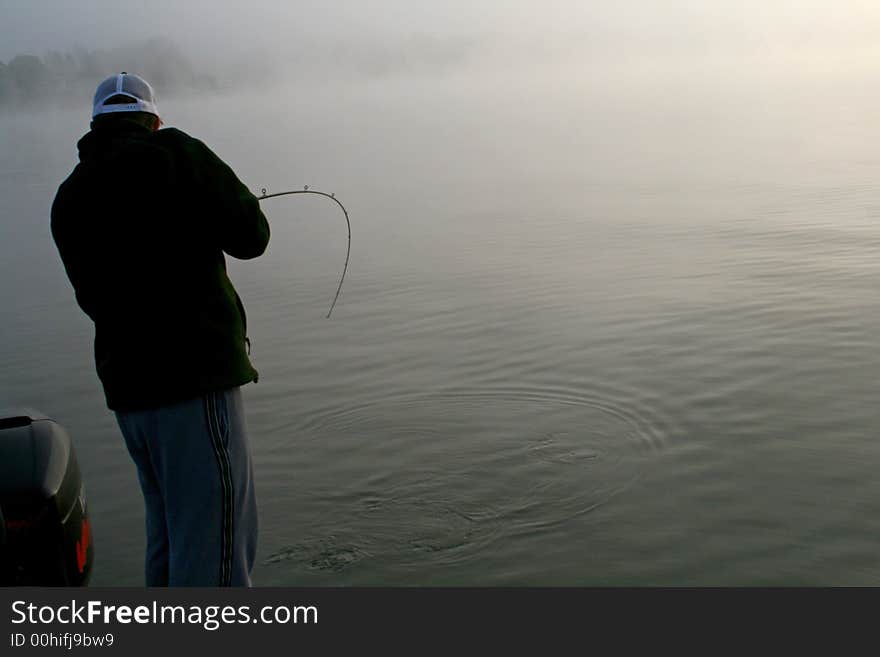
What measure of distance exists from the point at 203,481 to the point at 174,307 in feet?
1.61

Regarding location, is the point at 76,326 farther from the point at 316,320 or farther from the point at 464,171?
the point at 464,171

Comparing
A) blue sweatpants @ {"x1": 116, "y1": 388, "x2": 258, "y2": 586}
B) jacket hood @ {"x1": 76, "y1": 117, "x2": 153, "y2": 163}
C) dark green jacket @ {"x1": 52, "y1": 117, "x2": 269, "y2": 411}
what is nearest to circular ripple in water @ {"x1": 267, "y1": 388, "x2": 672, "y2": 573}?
blue sweatpants @ {"x1": 116, "y1": 388, "x2": 258, "y2": 586}

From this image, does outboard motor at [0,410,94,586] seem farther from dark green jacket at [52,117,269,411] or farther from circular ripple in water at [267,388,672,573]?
circular ripple in water at [267,388,672,573]

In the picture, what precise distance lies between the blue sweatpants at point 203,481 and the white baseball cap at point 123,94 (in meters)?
0.87

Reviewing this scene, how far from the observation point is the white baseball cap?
131 inches

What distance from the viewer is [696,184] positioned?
63.8 ft

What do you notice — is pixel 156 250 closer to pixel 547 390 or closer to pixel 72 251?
pixel 72 251

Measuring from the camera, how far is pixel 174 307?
10.6ft

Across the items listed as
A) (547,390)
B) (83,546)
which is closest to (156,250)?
(83,546)

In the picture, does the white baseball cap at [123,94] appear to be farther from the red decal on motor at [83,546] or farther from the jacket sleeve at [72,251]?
the red decal on motor at [83,546]

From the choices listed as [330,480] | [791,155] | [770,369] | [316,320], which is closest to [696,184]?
[791,155]

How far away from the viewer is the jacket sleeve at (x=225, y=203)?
3162mm

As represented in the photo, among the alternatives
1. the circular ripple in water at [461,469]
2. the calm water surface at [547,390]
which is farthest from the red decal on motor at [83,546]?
the circular ripple in water at [461,469]

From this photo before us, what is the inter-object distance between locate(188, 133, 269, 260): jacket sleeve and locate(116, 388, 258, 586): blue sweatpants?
1.44 feet
